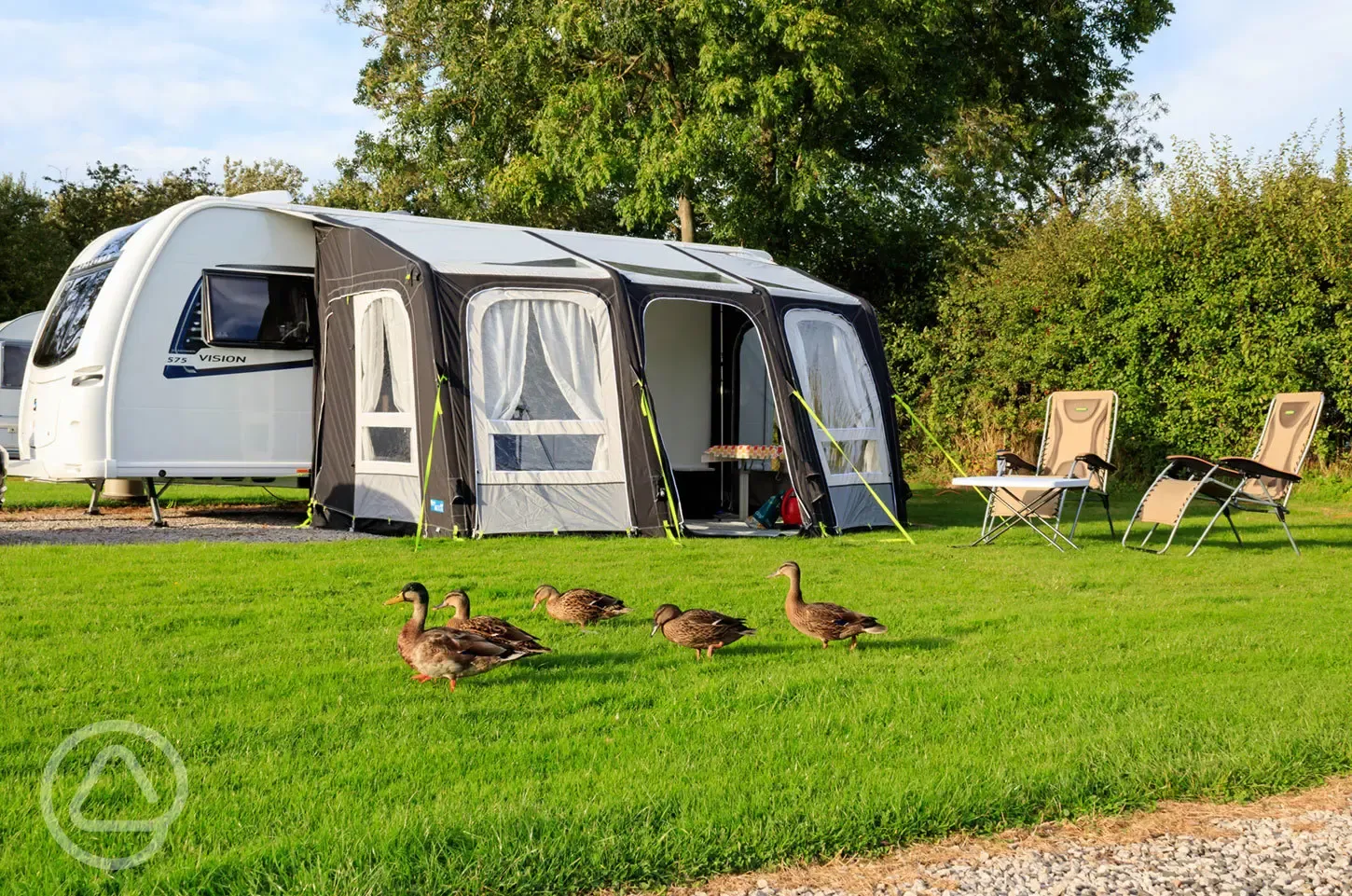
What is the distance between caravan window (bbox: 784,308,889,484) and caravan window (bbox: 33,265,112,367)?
5881 millimetres

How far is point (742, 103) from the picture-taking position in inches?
635

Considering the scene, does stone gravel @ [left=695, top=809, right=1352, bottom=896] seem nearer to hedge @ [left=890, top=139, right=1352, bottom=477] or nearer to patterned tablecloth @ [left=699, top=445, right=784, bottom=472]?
patterned tablecloth @ [left=699, top=445, right=784, bottom=472]

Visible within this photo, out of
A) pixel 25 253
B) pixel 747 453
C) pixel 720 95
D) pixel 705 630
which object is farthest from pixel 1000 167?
pixel 25 253

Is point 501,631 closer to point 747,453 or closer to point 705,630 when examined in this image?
point 705,630

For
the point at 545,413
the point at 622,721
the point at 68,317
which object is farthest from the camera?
the point at 68,317

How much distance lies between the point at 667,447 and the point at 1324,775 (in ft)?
31.1

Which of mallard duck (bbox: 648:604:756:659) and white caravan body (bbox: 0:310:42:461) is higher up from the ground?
white caravan body (bbox: 0:310:42:461)

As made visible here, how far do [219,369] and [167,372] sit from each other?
1.43 feet

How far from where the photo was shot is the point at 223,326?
10.7m

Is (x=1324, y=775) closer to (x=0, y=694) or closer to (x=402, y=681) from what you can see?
(x=402, y=681)

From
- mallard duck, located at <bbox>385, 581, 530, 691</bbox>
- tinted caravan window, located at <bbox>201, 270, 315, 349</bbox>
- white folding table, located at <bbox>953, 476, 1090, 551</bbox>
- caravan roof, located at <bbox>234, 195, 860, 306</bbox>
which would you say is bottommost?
mallard duck, located at <bbox>385, 581, 530, 691</bbox>

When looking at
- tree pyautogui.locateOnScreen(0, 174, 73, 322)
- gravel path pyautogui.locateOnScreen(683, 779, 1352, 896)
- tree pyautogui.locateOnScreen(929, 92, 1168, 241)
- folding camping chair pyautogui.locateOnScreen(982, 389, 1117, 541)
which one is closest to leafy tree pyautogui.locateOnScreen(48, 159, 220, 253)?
tree pyautogui.locateOnScreen(0, 174, 73, 322)

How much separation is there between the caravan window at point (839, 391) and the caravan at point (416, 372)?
0.02 m

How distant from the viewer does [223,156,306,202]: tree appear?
35.4m
